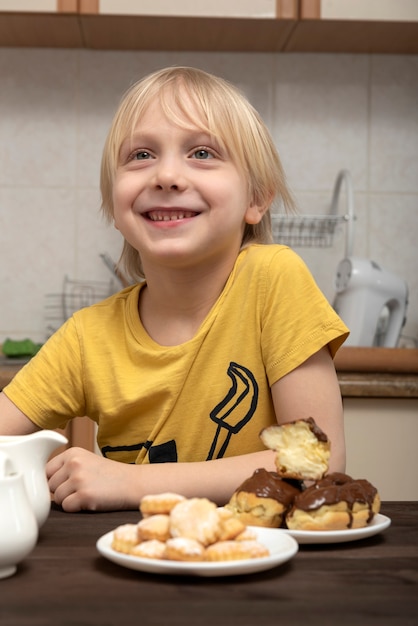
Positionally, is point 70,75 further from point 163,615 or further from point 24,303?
point 163,615

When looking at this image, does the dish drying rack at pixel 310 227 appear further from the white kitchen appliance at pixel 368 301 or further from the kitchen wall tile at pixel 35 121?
the kitchen wall tile at pixel 35 121

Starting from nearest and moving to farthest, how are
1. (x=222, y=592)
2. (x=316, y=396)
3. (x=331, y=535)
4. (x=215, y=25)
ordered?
1. (x=222, y=592)
2. (x=331, y=535)
3. (x=316, y=396)
4. (x=215, y=25)

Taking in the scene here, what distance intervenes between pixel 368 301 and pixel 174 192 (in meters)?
1.07

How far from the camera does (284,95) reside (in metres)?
2.55

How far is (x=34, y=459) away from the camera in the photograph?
664 millimetres

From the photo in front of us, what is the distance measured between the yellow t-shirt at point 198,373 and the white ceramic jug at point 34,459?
0.44 meters

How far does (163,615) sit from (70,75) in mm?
2296

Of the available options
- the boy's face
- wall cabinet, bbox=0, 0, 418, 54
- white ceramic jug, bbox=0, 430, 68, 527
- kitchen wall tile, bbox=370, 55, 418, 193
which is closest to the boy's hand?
white ceramic jug, bbox=0, 430, 68, 527

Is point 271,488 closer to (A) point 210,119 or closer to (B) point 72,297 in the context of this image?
(A) point 210,119

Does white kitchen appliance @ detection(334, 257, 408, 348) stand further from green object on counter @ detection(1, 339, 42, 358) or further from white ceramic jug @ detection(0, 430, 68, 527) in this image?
white ceramic jug @ detection(0, 430, 68, 527)

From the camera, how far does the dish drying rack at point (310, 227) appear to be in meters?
2.48

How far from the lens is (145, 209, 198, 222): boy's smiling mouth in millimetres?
1136

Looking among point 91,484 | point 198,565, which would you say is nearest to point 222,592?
point 198,565

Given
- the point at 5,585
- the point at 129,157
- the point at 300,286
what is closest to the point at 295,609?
the point at 5,585
